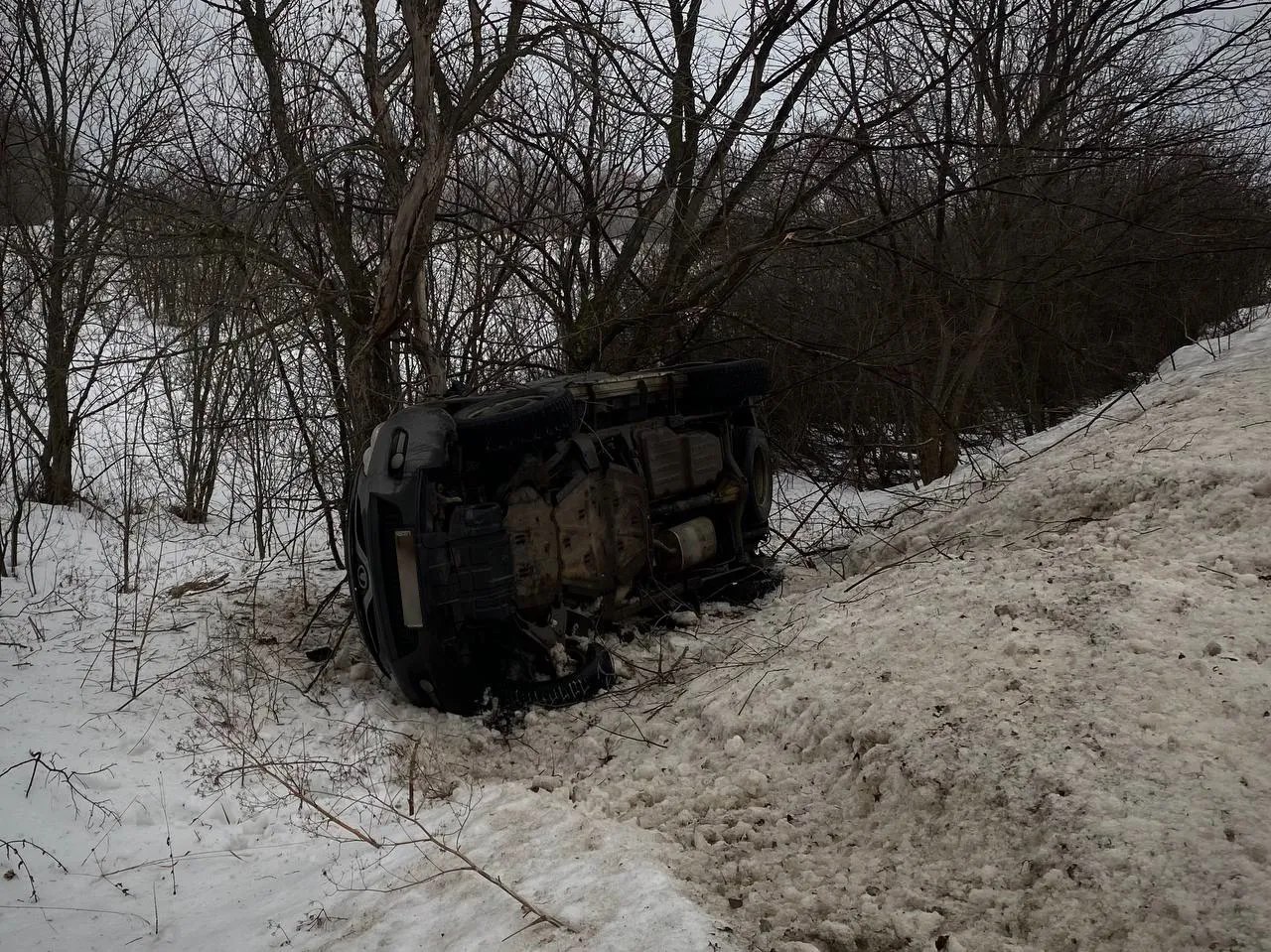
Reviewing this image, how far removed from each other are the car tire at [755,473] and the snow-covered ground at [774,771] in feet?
3.54

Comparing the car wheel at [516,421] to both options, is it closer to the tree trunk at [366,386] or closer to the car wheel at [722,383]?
the car wheel at [722,383]

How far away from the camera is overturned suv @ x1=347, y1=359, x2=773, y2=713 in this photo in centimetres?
439

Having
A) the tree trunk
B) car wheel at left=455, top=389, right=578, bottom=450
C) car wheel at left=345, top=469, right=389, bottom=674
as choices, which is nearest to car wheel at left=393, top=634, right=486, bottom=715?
car wheel at left=345, top=469, right=389, bottom=674

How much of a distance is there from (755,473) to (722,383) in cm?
73

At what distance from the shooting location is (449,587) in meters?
4.35

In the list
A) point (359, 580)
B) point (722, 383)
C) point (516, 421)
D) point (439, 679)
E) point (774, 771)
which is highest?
point (722, 383)

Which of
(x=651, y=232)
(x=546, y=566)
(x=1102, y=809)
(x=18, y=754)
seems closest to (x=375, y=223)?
(x=651, y=232)

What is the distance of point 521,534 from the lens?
15.7 feet

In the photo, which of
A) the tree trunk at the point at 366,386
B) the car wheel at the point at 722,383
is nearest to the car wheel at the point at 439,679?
the tree trunk at the point at 366,386

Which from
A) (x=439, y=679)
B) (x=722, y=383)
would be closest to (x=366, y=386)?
(x=722, y=383)

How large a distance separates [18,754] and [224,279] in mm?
3679

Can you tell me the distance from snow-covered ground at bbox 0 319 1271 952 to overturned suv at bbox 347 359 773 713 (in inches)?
11.7

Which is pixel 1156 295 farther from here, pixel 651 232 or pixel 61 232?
pixel 61 232

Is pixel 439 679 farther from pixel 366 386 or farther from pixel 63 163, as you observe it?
pixel 63 163
